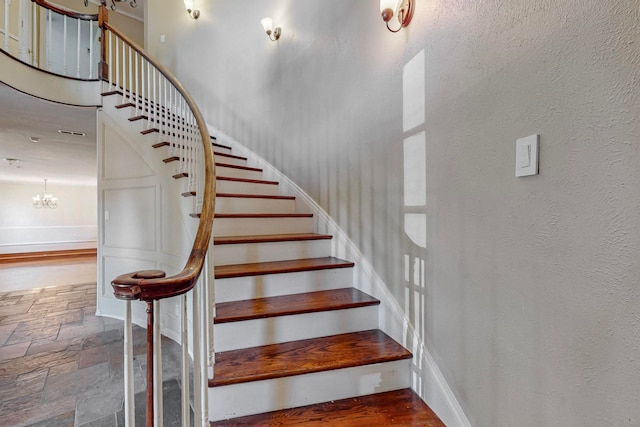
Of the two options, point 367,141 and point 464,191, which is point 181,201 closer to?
point 367,141

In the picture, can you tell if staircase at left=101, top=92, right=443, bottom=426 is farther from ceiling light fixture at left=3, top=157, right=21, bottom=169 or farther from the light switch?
ceiling light fixture at left=3, top=157, right=21, bottom=169

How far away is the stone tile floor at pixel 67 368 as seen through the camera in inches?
67.2

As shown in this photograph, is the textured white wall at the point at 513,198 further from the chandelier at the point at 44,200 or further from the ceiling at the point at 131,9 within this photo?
the chandelier at the point at 44,200

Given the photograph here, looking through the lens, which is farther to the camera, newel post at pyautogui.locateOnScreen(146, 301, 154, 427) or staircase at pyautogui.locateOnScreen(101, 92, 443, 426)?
staircase at pyautogui.locateOnScreen(101, 92, 443, 426)

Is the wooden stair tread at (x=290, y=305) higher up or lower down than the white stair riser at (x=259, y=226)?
lower down

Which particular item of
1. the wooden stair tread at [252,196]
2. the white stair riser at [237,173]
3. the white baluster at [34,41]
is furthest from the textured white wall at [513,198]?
the white baluster at [34,41]

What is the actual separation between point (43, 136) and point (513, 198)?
5.48 m

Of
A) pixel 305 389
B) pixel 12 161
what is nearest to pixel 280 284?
pixel 305 389

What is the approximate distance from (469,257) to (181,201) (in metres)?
2.15

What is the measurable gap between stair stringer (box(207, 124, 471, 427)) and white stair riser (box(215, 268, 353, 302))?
0.13 meters

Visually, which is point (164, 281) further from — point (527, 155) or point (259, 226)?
point (259, 226)

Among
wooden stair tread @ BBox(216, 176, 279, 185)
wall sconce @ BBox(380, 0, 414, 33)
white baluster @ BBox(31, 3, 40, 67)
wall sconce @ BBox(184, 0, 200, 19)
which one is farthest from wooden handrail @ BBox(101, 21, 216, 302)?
white baluster @ BBox(31, 3, 40, 67)

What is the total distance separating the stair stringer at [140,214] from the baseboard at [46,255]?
269 inches

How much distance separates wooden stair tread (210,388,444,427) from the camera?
1.36 m
